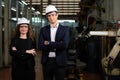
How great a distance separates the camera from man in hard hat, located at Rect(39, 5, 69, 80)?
3.38m

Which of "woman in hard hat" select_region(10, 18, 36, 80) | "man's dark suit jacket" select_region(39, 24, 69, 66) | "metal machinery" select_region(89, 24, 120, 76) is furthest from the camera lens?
"metal machinery" select_region(89, 24, 120, 76)

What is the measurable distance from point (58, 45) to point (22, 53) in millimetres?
510

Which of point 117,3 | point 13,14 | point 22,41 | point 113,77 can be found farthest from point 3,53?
point 22,41

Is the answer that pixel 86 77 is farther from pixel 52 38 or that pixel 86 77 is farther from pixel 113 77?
pixel 52 38

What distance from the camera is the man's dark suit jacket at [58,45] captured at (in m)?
3.37

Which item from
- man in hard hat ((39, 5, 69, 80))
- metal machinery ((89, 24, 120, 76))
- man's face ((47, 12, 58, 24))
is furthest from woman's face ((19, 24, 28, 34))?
metal machinery ((89, 24, 120, 76))

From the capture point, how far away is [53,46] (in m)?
3.35

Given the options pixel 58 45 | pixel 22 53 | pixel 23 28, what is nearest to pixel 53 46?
pixel 58 45

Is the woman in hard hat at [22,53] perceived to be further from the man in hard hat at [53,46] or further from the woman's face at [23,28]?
the man in hard hat at [53,46]

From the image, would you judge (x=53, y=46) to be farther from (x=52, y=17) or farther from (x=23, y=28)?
(x=23, y=28)

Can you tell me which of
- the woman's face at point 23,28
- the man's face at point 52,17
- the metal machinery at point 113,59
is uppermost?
the man's face at point 52,17

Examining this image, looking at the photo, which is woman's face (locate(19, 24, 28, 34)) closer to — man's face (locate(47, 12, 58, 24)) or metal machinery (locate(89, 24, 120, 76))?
man's face (locate(47, 12, 58, 24))

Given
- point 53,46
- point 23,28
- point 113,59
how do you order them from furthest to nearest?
point 113,59, point 23,28, point 53,46

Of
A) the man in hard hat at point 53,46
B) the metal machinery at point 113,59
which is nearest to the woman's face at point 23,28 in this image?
the man in hard hat at point 53,46
